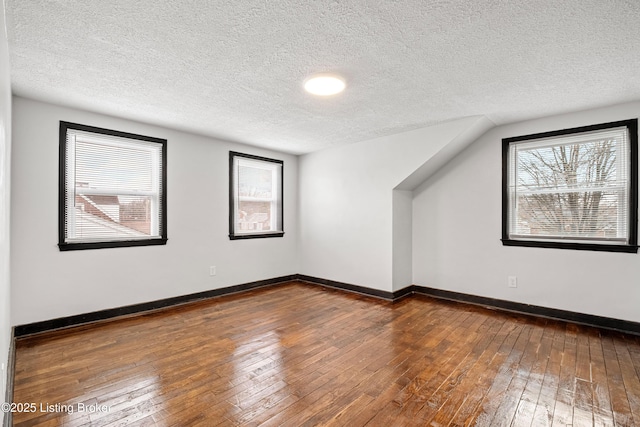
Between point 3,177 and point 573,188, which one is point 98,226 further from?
point 573,188

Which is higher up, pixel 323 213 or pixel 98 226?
pixel 323 213

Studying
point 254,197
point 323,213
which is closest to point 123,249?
point 254,197

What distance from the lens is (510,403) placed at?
200cm

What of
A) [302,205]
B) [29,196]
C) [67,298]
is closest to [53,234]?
[29,196]

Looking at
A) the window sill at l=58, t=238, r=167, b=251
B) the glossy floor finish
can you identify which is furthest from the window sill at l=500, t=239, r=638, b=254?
the window sill at l=58, t=238, r=167, b=251

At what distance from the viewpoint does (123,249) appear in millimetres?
3711

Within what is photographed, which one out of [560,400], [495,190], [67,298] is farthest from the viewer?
[495,190]

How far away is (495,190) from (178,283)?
14.3ft

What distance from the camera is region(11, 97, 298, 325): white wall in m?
3.09

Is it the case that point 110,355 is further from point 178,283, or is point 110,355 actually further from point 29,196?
point 29,196

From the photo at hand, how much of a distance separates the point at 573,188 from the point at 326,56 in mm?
3228

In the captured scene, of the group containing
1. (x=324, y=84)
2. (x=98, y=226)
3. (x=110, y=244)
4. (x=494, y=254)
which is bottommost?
(x=494, y=254)

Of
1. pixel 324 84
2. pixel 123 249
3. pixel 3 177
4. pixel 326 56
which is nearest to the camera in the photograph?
pixel 3 177

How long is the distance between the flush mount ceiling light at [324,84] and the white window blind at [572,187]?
2.55m
